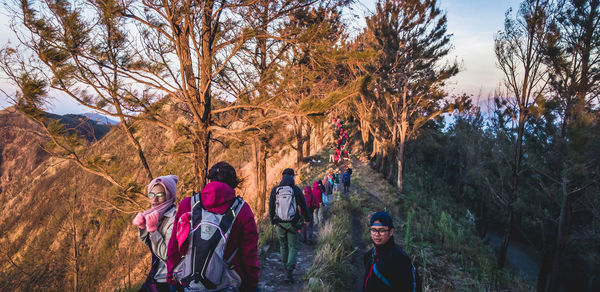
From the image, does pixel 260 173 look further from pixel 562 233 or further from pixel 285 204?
pixel 562 233

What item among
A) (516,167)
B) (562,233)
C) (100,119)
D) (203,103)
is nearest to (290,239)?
(203,103)

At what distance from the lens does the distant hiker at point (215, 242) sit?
196 cm

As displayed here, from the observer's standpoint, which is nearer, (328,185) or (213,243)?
(213,243)

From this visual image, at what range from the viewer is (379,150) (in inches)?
827

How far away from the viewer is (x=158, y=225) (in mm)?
2391

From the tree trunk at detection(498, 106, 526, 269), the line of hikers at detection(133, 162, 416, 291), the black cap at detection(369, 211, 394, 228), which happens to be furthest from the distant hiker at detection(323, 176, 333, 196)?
the black cap at detection(369, 211, 394, 228)

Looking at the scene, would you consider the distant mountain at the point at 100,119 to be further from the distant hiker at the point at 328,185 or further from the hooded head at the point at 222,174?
the distant hiker at the point at 328,185

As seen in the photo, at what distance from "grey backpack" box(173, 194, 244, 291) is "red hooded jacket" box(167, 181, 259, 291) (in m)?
0.07

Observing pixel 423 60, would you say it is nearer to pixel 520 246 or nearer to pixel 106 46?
pixel 106 46

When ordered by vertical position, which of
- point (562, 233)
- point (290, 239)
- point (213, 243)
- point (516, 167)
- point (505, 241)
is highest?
point (516, 167)

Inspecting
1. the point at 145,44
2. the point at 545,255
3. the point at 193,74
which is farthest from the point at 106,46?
the point at 545,255

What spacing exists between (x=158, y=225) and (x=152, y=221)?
4.9 inches

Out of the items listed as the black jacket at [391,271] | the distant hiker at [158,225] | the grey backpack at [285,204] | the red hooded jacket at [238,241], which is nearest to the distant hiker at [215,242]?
the red hooded jacket at [238,241]

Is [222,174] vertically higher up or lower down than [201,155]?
lower down
